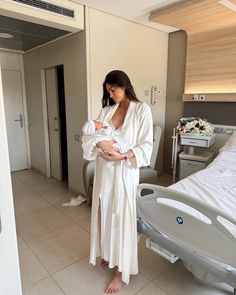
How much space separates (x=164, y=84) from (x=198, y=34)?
0.90m

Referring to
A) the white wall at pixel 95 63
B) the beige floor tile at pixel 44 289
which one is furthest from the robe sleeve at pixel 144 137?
the white wall at pixel 95 63

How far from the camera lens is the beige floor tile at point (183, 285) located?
66.9 inches

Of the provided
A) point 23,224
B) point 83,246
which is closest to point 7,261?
point 83,246

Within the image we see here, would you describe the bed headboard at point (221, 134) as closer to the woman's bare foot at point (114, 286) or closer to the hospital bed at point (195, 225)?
the hospital bed at point (195, 225)

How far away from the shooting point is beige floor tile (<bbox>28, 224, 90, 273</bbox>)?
6.71ft

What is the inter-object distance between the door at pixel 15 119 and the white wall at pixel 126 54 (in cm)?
217

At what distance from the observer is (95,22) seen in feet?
9.24

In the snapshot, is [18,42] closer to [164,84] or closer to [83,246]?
[164,84]

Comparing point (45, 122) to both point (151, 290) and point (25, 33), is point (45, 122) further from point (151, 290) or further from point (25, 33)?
point (151, 290)

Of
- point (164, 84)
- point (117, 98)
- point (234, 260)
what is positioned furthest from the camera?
point (164, 84)

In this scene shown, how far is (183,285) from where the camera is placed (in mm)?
1773

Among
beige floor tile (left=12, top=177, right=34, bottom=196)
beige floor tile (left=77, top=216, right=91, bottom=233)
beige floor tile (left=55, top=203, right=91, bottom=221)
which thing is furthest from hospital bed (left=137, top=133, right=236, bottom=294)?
beige floor tile (left=12, top=177, right=34, bottom=196)

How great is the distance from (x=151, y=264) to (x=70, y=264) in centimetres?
72

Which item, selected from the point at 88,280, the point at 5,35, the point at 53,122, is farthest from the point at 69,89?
the point at 88,280
